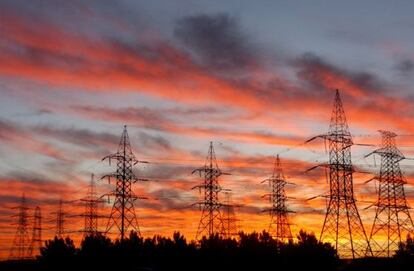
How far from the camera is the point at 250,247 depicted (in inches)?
3861

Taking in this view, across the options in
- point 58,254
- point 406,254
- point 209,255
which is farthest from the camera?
point 58,254

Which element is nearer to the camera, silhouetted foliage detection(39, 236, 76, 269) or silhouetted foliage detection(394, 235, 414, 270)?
silhouetted foliage detection(394, 235, 414, 270)

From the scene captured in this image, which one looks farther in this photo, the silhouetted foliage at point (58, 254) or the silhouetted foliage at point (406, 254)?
the silhouetted foliage at point (58, 254)

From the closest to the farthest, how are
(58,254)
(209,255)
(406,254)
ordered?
(406,254)
(209,255)
(58,254)

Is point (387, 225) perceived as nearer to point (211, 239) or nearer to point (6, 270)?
point (211, 239)

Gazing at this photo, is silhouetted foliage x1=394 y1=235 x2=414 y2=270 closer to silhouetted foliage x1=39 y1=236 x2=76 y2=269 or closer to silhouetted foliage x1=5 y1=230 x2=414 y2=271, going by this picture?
silhouetted foliage x1=5 y1=230 x2=414 y2=271

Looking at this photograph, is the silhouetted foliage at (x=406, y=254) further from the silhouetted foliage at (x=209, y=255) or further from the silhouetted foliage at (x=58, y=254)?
the silhouetted foliage at (x=58, y=254)

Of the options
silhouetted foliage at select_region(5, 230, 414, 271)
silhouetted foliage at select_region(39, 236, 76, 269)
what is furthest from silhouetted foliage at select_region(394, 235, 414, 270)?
silhouetted foliage at select_region(39, 236, 76, 269)

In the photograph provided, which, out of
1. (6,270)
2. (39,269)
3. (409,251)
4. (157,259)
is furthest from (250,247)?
(6,270)

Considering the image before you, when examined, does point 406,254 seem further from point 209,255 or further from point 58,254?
point 58,254

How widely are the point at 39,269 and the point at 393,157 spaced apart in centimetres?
6034

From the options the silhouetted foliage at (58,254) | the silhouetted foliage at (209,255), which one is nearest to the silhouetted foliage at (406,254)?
the silhouetted foliage at (209,255)

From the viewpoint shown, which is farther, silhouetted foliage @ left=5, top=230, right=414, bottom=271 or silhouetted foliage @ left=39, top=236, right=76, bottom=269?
silhouetted foliage @ left=39, top=236, right=76, bottom=269

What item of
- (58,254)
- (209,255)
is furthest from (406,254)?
(58,254)
